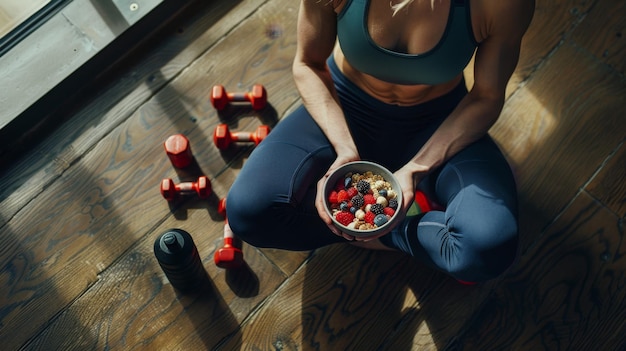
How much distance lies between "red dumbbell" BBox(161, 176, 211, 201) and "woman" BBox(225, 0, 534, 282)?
0.80 feet

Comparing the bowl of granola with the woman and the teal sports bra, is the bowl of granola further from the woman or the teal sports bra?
the teal sports bra

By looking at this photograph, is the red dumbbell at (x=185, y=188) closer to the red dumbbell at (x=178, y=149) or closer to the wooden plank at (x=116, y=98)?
the red dumbbell at (x=178, y=149)

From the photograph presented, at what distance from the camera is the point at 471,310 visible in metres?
1.43

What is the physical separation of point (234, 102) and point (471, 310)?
0.78m

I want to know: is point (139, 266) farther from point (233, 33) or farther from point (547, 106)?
point (547, 106)

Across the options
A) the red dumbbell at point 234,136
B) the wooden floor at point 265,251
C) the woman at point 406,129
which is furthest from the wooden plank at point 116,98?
the woman at point 406,129

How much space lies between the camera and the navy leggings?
1.16 m

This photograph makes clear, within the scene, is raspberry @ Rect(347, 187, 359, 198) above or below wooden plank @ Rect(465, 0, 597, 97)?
above

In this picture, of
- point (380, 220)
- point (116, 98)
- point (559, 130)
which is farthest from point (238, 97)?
point (559, 130)

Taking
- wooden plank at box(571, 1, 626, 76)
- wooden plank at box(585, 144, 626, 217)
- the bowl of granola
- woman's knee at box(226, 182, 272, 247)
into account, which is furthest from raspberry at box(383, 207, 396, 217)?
wooden plank at box(571, 1, 626, 76)

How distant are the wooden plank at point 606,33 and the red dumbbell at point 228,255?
1071 mm

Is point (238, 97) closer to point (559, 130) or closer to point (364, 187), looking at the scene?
point (364, 187)

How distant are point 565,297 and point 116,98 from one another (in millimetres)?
1222

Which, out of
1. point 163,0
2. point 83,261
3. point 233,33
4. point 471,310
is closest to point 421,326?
point 471,310
